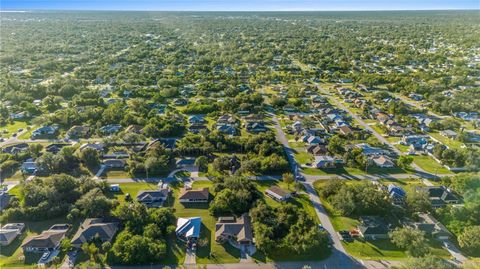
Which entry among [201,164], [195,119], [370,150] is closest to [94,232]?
[201,164]

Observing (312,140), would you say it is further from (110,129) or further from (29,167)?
(29,167)

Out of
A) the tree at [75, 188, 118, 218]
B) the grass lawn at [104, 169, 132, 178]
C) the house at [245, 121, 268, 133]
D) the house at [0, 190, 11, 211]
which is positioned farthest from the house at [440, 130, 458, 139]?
the house at [0, 190, 11, 211]

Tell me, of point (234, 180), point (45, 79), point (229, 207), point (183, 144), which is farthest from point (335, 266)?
point (45, 79)

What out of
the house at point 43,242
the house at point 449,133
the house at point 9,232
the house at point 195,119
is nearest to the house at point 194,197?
the house at point 43,242

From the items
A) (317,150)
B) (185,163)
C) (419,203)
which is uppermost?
(317,150)

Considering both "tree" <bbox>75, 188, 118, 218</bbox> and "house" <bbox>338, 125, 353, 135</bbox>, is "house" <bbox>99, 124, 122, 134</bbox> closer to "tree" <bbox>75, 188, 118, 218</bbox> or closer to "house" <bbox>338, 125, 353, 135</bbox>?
"tree" <bbox>75, 188, 118, 218</bbox>

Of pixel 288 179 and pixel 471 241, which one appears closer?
pixel 471 241
